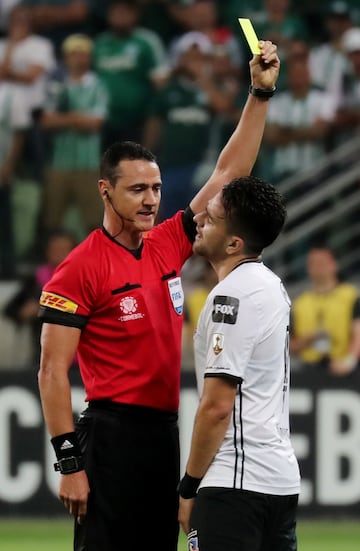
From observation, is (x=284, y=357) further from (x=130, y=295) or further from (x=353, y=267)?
(x=353, y=267)

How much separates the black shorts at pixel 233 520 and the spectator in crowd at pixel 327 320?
5479 millimetres

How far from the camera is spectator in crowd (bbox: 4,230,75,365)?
34.9ft

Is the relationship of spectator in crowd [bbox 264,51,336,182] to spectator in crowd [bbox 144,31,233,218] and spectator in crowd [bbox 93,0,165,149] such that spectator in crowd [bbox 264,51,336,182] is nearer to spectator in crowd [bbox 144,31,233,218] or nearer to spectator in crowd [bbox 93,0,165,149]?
spectator in crowd [bbox 144,31,233,218]

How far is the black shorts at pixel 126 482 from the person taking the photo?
5168 millimetres

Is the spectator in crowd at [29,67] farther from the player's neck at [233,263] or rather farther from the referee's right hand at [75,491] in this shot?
the player's neck at [233,263]

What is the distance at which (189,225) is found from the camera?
555cm

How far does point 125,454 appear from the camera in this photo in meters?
5.21

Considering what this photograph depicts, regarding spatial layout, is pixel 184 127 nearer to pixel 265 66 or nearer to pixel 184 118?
pixel 184 118

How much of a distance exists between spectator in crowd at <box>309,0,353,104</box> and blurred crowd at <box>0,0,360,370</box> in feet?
0.04

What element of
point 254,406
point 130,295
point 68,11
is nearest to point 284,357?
point 254,406

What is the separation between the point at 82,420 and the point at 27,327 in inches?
220

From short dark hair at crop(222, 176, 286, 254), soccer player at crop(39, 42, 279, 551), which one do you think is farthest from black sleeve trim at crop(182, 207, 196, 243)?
short dark hair at crop(222, 176, 286, 254)

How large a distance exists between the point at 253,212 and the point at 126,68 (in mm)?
7650

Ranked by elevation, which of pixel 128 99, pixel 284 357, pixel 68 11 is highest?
pixel 68 11
